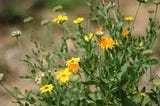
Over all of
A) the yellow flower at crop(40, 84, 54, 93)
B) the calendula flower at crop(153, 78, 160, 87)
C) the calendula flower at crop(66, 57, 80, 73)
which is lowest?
the yellow flower at crop(40, 84, 54, 93)

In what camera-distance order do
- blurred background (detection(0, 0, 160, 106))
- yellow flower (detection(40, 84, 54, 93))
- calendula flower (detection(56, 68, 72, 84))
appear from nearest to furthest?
calendula flower (detection(56, 68, 72, 84)) → yellow flower (detection(40, 84, 54, 93)) → blurred background (detection(0, 0, 160, 106))

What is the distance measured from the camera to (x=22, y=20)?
521 centimetres

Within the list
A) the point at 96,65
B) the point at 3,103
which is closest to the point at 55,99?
the point at 96,65

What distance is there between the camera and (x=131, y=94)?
2.42 metres

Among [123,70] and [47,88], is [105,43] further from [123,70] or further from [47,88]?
[47,88]

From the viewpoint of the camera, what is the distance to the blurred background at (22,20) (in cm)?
454

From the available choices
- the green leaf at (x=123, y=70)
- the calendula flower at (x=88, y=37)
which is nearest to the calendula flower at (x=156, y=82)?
the green leaf at (x=123, y=70)

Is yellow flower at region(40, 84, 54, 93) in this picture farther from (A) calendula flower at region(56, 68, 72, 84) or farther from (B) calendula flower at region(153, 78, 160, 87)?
(B) calendula flower at region(153, 78, 160, 87)

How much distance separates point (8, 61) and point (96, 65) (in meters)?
2.51

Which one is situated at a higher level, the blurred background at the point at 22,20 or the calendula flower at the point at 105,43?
the calendula flower at the point at 105,43

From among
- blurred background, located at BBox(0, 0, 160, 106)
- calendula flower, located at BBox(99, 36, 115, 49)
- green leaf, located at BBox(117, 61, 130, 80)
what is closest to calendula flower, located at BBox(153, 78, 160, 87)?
green leaf, located at BBox(117, 61, 130, 80)

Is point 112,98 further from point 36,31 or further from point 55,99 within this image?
point 36,31

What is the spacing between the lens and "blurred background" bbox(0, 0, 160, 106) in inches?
179

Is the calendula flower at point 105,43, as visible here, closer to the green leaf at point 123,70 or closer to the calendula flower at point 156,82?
the green leaf at point 123,70
